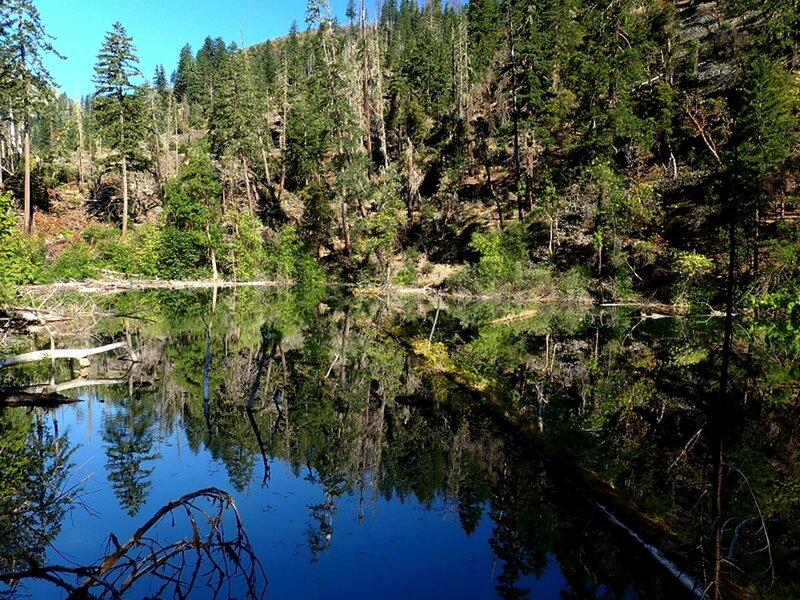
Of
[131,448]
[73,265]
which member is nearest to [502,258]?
[131,448]

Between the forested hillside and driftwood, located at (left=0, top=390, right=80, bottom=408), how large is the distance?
42.5ft

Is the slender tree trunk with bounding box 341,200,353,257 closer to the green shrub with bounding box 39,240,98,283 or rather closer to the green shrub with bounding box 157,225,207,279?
the green shrub with bounding box 157,225,207,279

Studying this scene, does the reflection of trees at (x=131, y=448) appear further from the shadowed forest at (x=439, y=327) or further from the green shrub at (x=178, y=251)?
the green shrub at (x=178, y=251)

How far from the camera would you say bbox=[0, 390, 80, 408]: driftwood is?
46.8 feet

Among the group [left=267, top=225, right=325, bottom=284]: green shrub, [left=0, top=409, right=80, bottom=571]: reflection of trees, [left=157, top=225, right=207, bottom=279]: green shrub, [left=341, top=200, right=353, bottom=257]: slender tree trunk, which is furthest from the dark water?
[left=267, top=225, right=325, bottom=284]: green shrub

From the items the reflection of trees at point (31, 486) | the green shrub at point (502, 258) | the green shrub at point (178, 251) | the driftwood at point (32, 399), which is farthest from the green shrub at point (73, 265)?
the reflection of trees at point (31, 486)

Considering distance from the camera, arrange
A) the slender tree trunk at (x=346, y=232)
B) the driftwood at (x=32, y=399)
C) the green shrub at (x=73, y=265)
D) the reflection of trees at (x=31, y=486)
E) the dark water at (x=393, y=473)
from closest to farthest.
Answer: the dark water at (x=393, y=473), the reflection of trees at (x=31, y=486), the driftwood at (x=32, y=399), the green shrub at (x=73, y=265), the slender tree trunk at (x=346, y=232)

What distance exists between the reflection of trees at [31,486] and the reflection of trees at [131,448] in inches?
32.2

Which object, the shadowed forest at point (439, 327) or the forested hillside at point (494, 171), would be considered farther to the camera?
the forested hillside at point (494, 171)

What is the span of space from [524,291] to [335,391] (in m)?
27.4

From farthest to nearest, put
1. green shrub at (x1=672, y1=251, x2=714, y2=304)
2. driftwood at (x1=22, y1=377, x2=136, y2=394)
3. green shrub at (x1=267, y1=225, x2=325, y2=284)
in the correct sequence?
green shrub at (x1=267, y1=225, x2=325, y2=284) < green shrub at (x1=672, y1=251, x2=714, y2=304) < driftwood at (x1=22, y1=377, x2=136, y2=394)

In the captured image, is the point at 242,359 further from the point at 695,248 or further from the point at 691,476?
the point at 695,248

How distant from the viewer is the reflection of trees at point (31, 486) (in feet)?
26.4

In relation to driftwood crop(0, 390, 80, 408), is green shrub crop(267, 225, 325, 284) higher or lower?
higher
